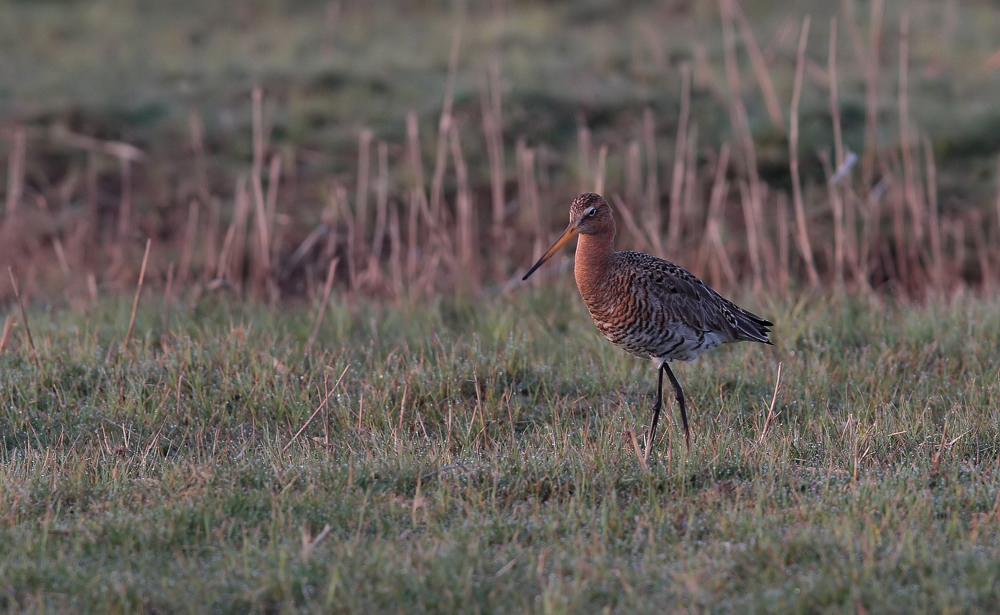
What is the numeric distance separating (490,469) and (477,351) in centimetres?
161

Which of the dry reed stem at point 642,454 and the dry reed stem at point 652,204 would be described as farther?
the dry reed stem at point 652,204

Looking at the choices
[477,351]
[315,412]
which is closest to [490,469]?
[315,412]

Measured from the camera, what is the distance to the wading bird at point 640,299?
202 inches

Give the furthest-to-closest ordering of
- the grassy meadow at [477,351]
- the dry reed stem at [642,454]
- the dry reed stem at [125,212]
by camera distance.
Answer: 1. the dry reed stem at [125,212]
2. the dry reed stem at [642,454]
3. the grassy meadow at [477,351]

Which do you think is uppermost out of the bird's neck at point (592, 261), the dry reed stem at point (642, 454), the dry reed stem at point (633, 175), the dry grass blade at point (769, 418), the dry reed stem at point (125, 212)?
the dry reed stem at point (633, 175)

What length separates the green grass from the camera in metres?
3.68

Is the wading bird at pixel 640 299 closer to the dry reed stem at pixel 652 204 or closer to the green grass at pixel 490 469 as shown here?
the green grass at pixel 490 469

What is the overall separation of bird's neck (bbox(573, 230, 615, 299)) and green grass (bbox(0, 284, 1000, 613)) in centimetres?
69

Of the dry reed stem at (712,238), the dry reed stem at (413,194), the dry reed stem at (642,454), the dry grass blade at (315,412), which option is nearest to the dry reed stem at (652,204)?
the dry reed stem at (712,238)

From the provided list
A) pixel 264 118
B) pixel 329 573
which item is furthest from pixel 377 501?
pixel 264 118

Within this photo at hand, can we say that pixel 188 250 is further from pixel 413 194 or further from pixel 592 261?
pixel 592 261

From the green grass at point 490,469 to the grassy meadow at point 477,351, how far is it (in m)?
0.02

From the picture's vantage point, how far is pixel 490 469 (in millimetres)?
4609

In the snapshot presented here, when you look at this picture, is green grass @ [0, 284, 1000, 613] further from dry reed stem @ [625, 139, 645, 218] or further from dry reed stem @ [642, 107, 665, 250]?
dry reed stem @ [625, 139, 645, 218]
